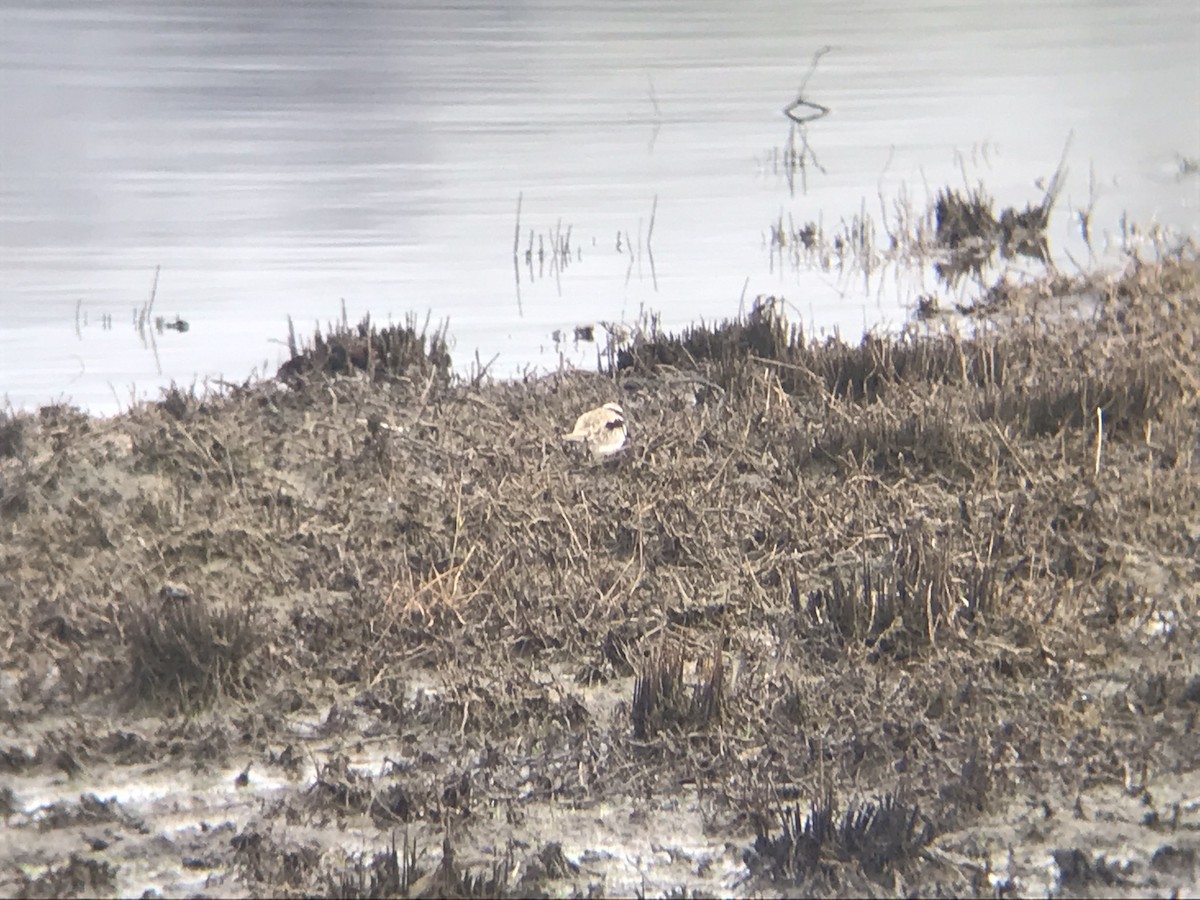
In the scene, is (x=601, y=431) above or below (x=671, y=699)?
above

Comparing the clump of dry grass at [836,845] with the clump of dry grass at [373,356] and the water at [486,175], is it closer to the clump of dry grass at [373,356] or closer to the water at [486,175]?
the clump of dry grass at [373,356]

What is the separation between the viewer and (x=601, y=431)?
255 inches

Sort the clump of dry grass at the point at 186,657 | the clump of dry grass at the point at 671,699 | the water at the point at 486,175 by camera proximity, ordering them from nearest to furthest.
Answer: the clump of dry grass at the point at 671,699 → the clump of dry grass at the point at 186,657 → the water at the point at 486,175

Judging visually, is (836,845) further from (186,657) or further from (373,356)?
(373,356)

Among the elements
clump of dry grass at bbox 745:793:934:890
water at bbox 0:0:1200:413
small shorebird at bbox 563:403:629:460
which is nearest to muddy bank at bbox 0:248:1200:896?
clump of dry grass at bbox 745:793:934:890

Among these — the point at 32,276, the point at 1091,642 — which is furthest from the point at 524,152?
the point at 1091,642

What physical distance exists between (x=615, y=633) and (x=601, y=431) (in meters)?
1.73

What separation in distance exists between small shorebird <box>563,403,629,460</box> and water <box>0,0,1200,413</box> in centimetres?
171

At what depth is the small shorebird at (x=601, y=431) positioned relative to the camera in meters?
6.34

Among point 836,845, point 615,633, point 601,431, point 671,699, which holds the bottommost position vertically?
point 836,845

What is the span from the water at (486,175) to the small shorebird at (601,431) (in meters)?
1.71

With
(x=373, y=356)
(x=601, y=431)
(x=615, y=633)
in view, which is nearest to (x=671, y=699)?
(x=615, y=633)

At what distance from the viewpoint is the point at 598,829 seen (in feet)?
12.7

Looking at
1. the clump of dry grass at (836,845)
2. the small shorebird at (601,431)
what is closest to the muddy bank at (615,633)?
the clump of dry grass at (836,845)
